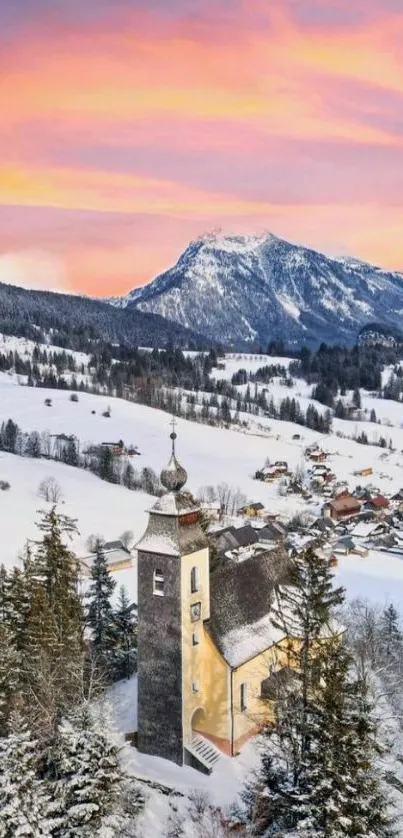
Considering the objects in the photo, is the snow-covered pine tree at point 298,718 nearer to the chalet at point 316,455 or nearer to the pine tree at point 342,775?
the pine tree at point 342,775

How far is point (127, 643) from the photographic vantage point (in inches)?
1906

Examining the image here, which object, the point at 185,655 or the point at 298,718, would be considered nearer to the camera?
the point at 298,718

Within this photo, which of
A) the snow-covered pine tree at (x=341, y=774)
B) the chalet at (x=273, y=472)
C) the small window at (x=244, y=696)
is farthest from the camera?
the chalet at (x=273, y=472)

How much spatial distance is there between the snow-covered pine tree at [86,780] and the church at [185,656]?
25.6ft

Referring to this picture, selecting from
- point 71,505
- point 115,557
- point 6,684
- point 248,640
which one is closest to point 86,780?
point 6,684

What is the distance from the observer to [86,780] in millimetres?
24672

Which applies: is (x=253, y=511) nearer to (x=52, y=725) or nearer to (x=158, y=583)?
(x=158, y=583)

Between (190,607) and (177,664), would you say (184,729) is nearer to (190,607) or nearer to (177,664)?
(177,664)

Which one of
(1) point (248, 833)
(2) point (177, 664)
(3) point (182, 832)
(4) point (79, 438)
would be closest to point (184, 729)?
(2) point (177, 664)

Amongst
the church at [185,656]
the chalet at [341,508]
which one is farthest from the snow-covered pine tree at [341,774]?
the chalet at [341,508]

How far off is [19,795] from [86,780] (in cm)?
234

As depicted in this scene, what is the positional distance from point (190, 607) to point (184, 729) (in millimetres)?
5769

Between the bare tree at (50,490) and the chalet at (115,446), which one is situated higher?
the chalet at (115,446)

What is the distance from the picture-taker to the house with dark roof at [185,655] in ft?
109
